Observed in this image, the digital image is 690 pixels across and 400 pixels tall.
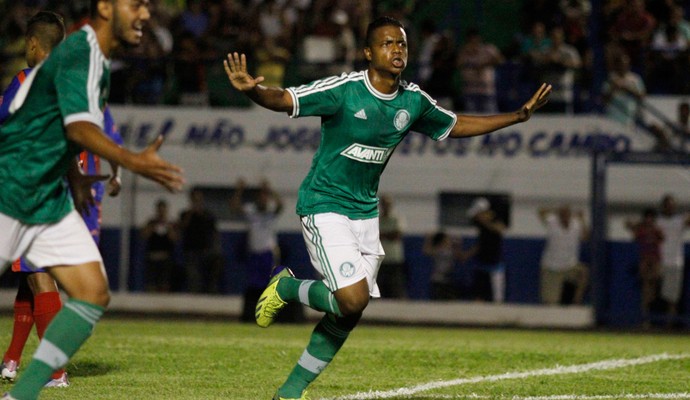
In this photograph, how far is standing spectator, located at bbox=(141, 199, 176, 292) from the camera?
21391 mm

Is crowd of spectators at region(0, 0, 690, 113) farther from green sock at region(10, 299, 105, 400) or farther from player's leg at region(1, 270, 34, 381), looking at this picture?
green sock at region(10, 299, 105, 400)

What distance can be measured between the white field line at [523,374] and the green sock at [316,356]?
2.06 feet

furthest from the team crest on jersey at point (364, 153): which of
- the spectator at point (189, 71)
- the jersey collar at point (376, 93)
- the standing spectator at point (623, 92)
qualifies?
the spectator at point (189, 71)

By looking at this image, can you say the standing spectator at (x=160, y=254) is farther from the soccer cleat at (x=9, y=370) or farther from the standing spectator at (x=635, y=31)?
the soccer cleat at (x=9, y=370)

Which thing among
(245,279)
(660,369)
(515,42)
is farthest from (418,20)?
Answer: (660,369)

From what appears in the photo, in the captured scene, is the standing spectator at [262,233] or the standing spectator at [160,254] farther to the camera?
the standing spectator at [160,254]

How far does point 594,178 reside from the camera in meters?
19.6

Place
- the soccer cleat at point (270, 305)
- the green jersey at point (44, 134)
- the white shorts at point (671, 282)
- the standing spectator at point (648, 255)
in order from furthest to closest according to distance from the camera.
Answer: the standing spectator at point (648, 255)
the white shorts at point (671, 282)
the soccer cleat at point (270, 305)
the green jersey at point (44, 134)

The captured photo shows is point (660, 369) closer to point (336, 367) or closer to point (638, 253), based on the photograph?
point (336, 367)

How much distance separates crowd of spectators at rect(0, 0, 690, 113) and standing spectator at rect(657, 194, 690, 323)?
2.12 meters

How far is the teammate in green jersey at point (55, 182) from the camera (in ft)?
19.7

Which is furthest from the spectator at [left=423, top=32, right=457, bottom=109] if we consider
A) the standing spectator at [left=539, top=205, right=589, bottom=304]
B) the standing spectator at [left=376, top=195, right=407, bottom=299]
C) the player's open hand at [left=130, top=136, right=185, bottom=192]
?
the player's open hand at [left=130, top=136, right=185, bottom=192]

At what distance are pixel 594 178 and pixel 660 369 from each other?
9.53 metres

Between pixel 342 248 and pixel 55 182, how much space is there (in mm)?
1946
